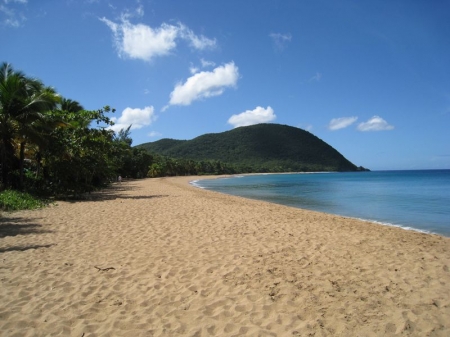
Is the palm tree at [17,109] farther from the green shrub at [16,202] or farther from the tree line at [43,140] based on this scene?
the green shrub at [16,202]

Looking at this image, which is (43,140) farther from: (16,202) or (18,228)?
(18,228)

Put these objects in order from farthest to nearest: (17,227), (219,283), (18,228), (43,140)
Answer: (43,140), (17,227), (18,228), (219,283)

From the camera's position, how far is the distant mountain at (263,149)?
383ft

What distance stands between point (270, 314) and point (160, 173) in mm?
61887

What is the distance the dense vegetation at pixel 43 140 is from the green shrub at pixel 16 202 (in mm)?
306

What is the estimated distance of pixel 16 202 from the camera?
11.3m

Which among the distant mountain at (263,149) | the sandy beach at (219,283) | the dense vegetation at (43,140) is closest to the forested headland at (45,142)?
the dense vegetation at (43,140)

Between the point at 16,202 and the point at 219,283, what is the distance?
10.6m

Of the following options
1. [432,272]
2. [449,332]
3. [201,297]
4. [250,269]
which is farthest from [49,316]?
[432,272]

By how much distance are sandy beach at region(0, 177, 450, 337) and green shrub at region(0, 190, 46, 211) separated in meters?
3.76

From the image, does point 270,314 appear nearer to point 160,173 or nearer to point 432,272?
point 432,272

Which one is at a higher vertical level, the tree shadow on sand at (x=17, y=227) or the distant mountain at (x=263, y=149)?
the distant mountain at (x=263, y=149)

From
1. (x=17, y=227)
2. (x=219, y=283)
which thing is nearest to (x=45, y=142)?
(x=17, y=227)

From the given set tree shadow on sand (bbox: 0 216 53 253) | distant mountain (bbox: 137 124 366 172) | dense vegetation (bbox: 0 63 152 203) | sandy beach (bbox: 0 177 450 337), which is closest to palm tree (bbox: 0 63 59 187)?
dense vegetation (bbox: 0 63 152 203)
